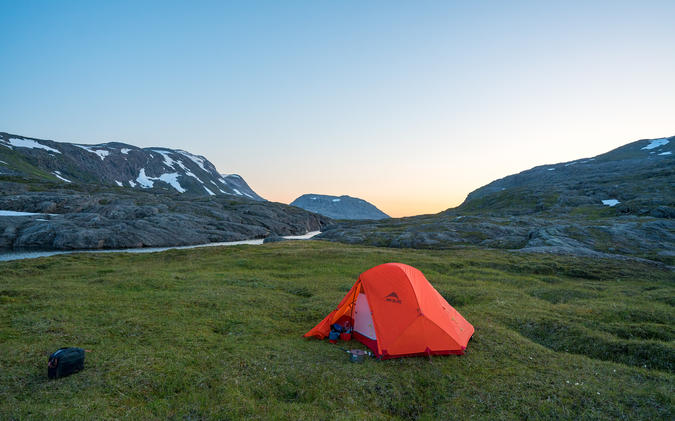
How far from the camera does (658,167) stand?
134m

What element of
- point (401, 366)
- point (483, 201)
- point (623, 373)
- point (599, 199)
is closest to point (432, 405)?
point (401, 366)

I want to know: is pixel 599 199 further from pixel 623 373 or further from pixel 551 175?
pixel 623 373

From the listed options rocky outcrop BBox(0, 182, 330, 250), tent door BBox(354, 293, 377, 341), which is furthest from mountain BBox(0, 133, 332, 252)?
tent door BBox(354, 293, 377, 341)

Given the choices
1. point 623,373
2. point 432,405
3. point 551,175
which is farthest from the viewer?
point 551,175

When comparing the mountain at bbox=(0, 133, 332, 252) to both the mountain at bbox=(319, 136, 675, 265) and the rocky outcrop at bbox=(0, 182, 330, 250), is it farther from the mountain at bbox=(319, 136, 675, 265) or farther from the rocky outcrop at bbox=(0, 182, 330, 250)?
the mountain at bbox=(319, 136, 675, 265)

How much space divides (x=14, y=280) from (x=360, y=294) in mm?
31711

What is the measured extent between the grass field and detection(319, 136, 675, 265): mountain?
29.9 metres

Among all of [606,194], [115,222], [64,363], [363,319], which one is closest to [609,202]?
[606,194]

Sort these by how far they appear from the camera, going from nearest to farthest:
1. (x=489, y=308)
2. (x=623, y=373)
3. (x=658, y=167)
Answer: (x=623, y=373) < (x=489, y=308) < (x=658, y=167)

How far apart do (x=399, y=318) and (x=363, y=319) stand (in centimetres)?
221

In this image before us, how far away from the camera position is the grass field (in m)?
10.5

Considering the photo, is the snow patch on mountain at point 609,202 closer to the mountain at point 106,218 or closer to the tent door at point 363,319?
the mountain at point 106,218

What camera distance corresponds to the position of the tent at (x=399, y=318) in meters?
14.9

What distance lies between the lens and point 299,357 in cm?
1412
